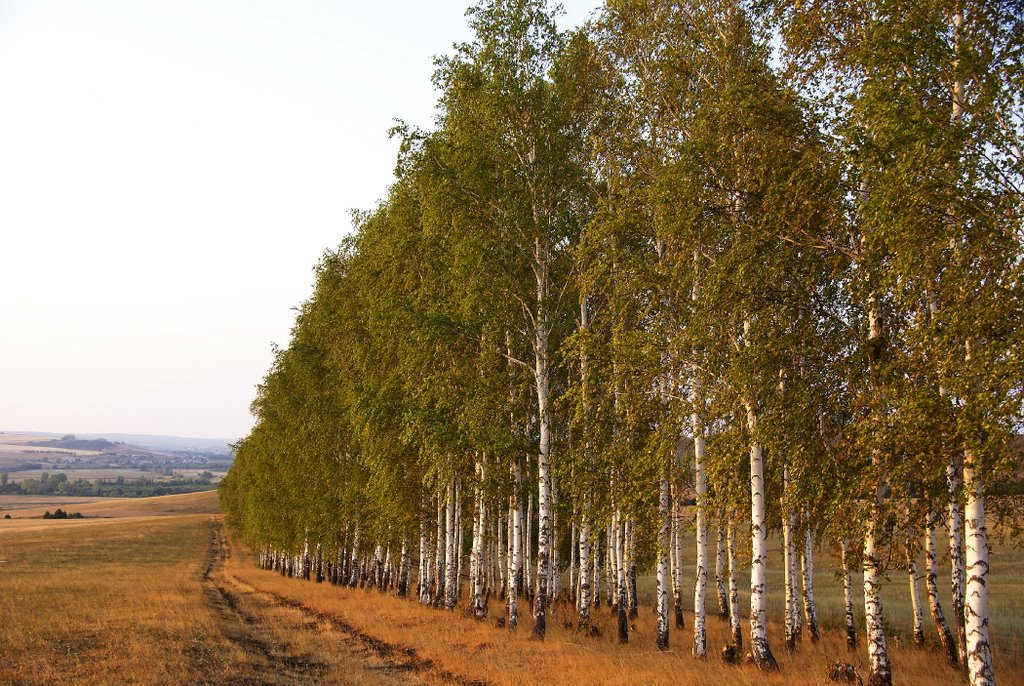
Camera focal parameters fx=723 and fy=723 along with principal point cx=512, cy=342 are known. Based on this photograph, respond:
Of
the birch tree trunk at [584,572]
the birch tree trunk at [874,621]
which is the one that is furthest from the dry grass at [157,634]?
the birch tree trunk at [874,621]

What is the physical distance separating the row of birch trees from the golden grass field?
4.69ft

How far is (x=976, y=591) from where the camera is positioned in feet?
36.9

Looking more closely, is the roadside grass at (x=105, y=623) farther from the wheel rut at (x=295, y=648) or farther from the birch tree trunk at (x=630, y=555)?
the birch tree trunk at (x=630, y=555)

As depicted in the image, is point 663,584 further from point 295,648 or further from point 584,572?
point 295,648

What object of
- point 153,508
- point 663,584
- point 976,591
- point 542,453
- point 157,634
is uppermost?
point 542,453

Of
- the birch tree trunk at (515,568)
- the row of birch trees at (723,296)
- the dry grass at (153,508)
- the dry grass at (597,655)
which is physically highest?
the row of birch trees at (723,296)

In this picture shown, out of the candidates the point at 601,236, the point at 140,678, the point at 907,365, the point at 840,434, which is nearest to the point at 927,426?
the point at 907,365

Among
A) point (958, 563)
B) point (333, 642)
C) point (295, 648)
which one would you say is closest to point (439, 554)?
point (333, 642)

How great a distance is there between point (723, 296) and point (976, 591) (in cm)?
688

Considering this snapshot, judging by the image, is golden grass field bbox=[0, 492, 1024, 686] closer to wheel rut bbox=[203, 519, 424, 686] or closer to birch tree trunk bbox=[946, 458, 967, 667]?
wheel rut bbox=[203, 519, 424, 686]

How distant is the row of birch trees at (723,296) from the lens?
11.2m

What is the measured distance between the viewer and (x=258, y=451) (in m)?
59.0

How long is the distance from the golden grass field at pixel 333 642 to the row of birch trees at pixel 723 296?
1.43 meters

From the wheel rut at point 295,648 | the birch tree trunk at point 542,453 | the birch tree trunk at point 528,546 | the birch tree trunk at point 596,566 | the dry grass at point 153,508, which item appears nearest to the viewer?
the wheel rut at point 295,648
